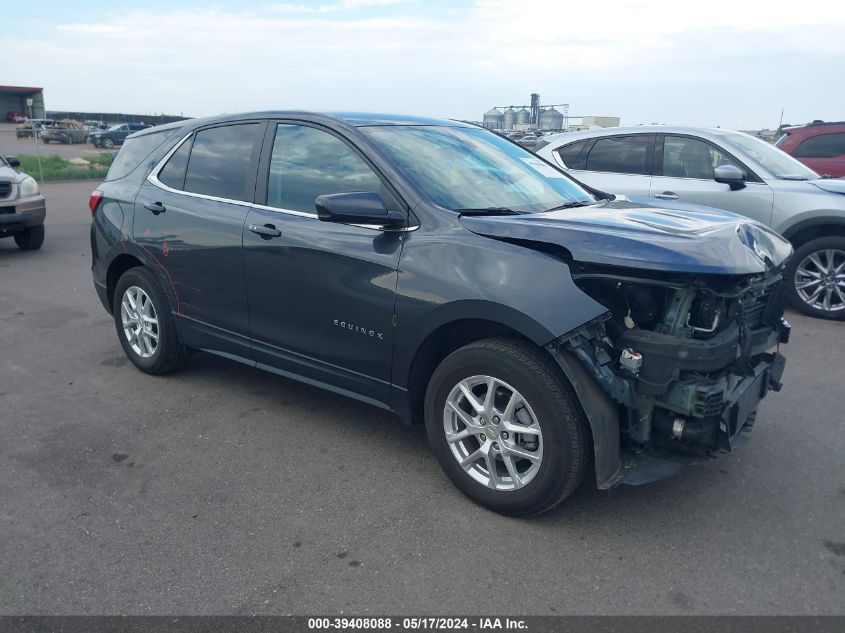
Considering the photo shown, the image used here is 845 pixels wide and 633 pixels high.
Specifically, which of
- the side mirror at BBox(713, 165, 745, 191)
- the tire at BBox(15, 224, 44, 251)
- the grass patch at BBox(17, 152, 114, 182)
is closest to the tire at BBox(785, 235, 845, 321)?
the side mirror at BBox(713, 165, 745, 191)

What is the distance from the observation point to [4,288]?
8.17 m

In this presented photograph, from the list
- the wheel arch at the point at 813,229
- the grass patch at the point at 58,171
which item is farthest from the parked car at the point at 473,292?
the grass patch at the point at 58,171

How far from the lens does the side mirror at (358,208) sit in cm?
349

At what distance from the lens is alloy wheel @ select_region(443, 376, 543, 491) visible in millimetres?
3275

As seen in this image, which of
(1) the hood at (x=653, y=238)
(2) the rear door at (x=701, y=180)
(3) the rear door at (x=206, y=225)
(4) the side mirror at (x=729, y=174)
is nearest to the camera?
(1) the hood at (x=653, y=238)

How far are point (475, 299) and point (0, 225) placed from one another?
29.1 feet

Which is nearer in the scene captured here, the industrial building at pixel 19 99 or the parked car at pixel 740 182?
the parked car at pixel 740 182

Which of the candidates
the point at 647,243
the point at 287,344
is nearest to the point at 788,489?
the point at 647,243

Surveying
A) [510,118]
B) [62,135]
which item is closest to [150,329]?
[510,118]

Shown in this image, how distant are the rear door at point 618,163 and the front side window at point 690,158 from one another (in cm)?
19

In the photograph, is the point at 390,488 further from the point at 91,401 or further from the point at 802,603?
the point at 91,401

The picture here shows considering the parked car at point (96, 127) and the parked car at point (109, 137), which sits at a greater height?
the parked car at point (96, 127)

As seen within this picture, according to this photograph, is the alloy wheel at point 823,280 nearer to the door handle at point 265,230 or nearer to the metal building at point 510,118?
the door handle at point 265,230

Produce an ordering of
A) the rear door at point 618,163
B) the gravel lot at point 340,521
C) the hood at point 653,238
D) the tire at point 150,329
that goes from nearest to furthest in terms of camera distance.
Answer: the gravel lot at point 340,521
the hood at point 653,238
the tire at point 150,329
the rear door at point 618,163
